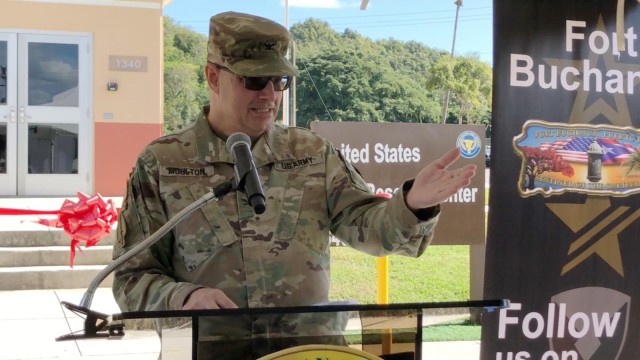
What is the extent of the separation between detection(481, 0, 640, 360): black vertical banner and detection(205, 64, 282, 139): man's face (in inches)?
64.3

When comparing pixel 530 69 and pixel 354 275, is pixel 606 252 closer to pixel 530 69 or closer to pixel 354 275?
pixel 530 69

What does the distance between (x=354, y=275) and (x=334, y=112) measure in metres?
3.33

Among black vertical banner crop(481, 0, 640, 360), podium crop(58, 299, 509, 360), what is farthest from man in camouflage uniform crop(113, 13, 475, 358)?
black vertical banner crop(481, 0, 640, 360)

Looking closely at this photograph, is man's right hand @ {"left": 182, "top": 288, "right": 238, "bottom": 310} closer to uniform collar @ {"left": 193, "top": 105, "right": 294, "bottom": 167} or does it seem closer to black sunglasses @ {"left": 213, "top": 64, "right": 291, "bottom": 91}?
uniform collar @ {"left": 193, "top": 105, "right": 294, "bottom": 167}

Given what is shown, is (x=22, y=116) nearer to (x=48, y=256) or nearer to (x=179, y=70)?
(x=48, y=256)

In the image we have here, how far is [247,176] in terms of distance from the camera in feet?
4.30

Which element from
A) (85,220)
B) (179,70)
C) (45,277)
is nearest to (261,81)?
(85,220)

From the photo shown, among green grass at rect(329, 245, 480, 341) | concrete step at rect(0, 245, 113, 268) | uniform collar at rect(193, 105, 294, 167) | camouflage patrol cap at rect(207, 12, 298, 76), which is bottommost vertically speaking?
green grass at rect(329, 245, 480, 341)

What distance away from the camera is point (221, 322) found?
1.25 m

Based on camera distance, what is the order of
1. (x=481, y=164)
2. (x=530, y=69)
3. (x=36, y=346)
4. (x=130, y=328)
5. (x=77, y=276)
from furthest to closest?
(x=77, y=276) → (x=36, y=346) → (x=481, y=164) → (x=530, y=69) → (x=130, y=328)

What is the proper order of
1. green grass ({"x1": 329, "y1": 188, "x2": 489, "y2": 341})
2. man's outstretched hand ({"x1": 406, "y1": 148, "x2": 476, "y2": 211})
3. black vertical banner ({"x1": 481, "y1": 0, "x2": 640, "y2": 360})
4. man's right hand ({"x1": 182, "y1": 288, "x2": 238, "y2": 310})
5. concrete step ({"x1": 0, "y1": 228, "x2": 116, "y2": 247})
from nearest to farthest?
man's right hand ({"x1": 182, "y1": 288, "x2": 238, "y2": 310}), man's outstretched hand ({"x1": 406, "y1": 148, "x2": 476, "y2": 211}), black vertical banner ({"x1": 481, "y1": 0, "x2": 640, "y2": 360}), green grass ({"x1": 329, "y1": 188, "x2": 489, "y2": 341}), concrete step ({"x1": 0, "y1": 228, "x2": 116, "y2": 247})

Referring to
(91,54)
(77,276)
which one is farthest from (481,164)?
(91,54)

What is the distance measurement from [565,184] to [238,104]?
6.55 feet

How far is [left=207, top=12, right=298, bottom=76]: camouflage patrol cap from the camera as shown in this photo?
1940 millimetres
